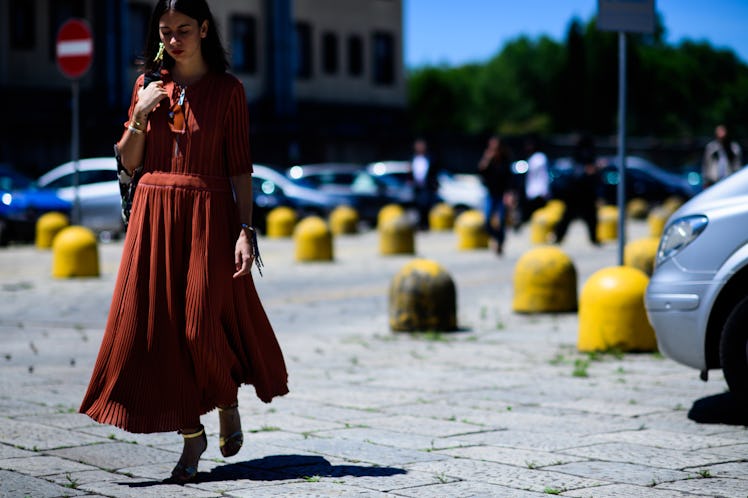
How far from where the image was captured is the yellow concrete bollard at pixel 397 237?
20031 millimetres

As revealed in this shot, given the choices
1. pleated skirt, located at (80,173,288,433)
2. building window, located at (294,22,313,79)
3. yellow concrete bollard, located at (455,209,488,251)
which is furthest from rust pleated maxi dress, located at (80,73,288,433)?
building window, located at (294,22,313,79)

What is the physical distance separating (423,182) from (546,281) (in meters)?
15.3

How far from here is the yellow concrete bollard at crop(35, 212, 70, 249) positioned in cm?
2164

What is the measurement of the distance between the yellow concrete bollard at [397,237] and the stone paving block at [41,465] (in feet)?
47.1

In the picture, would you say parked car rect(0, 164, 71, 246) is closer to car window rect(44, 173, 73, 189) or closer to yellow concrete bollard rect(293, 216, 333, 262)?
car window rect(44, 173, 73, 189)

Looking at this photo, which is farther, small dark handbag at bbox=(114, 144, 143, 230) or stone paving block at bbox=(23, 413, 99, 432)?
stone paving block at bbox=(23, 413, 99, 432)

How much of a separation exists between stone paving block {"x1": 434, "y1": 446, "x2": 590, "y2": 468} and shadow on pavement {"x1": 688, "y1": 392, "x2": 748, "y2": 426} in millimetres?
1254

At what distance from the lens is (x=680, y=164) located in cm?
5756

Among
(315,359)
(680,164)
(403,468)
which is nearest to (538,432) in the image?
(403,468)

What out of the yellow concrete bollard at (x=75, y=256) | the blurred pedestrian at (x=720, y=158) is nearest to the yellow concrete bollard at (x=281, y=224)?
the blurred pedestrian at (x=720, y=158)

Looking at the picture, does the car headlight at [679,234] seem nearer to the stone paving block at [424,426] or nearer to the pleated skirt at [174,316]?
the stone paving block at [424,426]

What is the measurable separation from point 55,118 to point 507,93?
90951 millimetres

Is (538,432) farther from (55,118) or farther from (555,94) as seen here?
(555,94)

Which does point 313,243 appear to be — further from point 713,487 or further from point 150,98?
point 713,487
